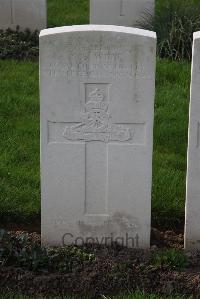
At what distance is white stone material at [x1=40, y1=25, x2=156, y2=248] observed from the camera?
4.98 metres

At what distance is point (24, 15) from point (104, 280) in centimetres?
627

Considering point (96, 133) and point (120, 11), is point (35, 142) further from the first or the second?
point (120, 11)

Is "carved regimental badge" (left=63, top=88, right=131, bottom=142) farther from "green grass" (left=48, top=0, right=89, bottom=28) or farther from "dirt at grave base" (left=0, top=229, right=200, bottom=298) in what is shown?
"green grass" (left=48, top=0, right=89, bottom=28)

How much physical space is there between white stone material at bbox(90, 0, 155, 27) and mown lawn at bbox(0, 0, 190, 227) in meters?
1.67

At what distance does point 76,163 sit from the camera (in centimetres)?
526

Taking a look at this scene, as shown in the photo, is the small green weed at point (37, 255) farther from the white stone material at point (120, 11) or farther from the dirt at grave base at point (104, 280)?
the white stone material at point (120, 11)

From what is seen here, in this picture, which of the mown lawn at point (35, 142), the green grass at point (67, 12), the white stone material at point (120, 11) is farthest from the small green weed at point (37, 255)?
the green grass at point (67, 12)

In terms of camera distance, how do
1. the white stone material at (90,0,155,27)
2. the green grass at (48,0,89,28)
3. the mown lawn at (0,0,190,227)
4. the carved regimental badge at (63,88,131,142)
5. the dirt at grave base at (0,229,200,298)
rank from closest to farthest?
the dirt at grave base at (0,229,200,298), the carved regimental badge at (63,88,131,142), the mown lawn at (0,0,190,227), the white stone material at (90,0,155,27), the green grass at (48,0,89,28)

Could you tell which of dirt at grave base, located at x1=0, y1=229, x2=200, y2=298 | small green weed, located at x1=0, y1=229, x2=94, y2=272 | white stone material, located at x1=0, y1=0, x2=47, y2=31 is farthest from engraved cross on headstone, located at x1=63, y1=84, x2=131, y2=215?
white stone material, located at x1=0, y1=0, x2=47, y2=31

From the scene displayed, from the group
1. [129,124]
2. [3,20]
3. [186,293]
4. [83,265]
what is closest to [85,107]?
[129,124]

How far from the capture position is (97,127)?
5.13 meters

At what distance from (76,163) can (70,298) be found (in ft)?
3.15

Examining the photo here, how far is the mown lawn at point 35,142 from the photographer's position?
5.94 metres

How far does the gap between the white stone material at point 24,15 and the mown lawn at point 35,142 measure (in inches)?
60.8
